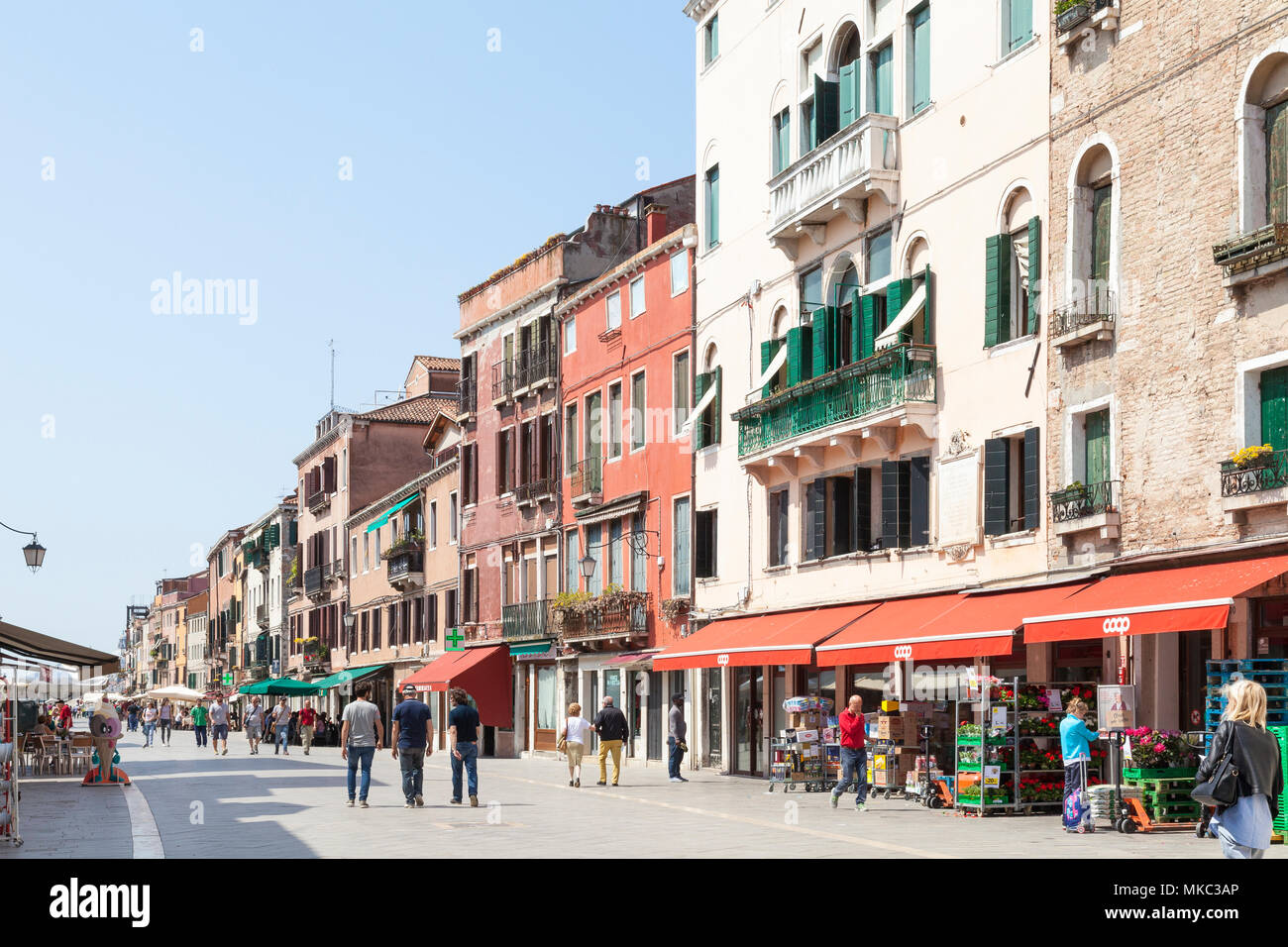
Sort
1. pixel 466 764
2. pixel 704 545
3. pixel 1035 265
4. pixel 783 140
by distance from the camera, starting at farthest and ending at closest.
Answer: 1. pixel 704 545
2. pixel 783 140
3. pixel 466 764
4. pixel 1035 265

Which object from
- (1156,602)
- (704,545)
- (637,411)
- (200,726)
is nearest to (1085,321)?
(1156,602)

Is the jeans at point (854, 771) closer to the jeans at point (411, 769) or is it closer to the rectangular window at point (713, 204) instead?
the jeans at point (411, 769)

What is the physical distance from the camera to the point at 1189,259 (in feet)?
66.6

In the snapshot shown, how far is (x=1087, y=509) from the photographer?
2202cm

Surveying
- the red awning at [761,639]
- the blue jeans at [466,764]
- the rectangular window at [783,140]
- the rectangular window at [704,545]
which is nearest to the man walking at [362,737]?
the blue jeans at [466,764]

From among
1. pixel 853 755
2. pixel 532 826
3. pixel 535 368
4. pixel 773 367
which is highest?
pixel 535 368

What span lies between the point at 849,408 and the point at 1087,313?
6.45 m

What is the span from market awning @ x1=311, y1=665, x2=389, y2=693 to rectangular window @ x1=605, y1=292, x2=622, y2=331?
23.6 m

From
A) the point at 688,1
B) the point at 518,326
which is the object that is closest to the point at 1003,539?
the point at 688,1

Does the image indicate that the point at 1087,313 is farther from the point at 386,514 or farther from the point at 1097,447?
the point at 386,514

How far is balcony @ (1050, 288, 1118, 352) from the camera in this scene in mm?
21812

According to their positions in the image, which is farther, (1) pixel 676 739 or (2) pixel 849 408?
(1) pixel 676 739

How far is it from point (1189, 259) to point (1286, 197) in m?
1.58
